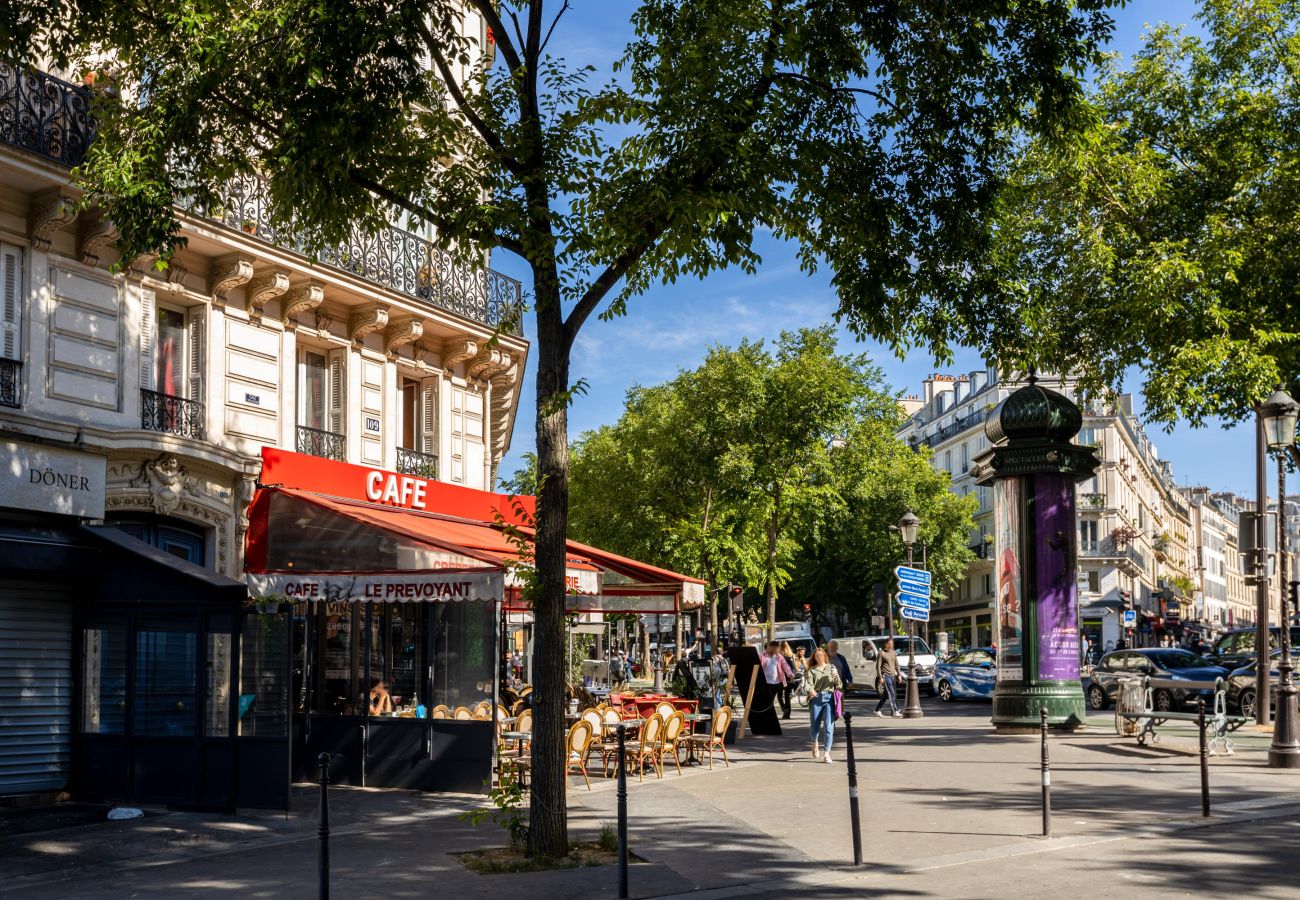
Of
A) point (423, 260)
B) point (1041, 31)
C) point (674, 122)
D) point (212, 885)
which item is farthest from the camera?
point (423, 260)

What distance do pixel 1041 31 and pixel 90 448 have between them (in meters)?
11.2

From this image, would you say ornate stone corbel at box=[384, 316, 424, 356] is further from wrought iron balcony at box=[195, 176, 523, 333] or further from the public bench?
the public bench

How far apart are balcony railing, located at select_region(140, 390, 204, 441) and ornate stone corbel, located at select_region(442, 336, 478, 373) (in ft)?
19.6

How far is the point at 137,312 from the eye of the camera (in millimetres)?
16031

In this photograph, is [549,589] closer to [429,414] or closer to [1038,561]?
[429,414]

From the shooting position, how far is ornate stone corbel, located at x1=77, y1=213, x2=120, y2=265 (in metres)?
15.3

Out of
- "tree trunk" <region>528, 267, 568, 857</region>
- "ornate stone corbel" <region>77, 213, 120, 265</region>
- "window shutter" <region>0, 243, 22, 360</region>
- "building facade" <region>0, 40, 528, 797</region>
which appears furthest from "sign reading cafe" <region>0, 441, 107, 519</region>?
"tree trunk" <region>528, 267, 568, 857</region>

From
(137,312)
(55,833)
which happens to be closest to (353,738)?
(55,833)

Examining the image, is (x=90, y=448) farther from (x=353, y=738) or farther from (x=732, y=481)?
(x=732, y=481)

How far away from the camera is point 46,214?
14742mm

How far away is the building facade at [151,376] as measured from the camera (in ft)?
47.2

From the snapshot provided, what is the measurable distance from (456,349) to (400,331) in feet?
5.68

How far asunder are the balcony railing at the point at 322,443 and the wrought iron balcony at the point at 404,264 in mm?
2400

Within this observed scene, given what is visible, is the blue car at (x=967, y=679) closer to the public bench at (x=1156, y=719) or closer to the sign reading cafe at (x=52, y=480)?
the public bench at (x=1156, y=719)
